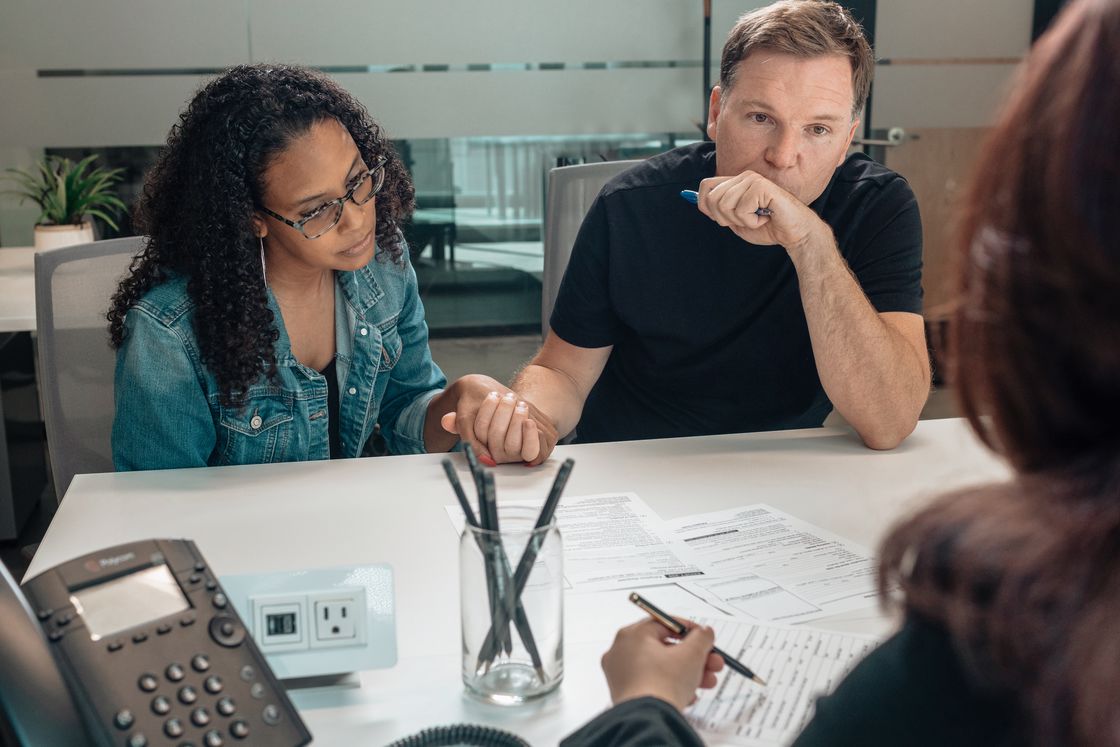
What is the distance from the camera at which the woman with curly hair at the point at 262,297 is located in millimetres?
1477

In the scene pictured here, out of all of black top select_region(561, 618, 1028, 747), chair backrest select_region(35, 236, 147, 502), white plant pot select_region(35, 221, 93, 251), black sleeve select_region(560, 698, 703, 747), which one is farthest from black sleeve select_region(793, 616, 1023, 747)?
white plant pot select_region(35, 221, 93, 251)

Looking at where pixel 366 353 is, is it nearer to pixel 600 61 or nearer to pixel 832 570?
pixel 832 570

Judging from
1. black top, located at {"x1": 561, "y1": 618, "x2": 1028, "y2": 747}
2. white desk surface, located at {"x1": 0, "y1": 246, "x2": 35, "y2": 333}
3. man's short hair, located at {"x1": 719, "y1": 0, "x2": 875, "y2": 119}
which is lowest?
white desk surface, located at {"x1": 0, "y1": 246, "x2": 35, "y2": 333}

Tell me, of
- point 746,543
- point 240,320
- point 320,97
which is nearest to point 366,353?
point 240,320

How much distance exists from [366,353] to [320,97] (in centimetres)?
40

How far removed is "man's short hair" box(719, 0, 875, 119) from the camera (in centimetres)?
164

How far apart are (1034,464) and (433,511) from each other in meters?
0.86

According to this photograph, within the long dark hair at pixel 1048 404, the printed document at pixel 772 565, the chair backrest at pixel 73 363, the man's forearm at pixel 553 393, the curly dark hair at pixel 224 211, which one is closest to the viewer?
the long dark hair at pixel 1048 404

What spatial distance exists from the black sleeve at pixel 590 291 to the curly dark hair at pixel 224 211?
456 millimetres

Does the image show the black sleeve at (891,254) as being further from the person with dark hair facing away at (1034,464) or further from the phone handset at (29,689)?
the phone handset at (29,689)

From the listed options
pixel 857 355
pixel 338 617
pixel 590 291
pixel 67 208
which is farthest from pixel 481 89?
pixel 338 617

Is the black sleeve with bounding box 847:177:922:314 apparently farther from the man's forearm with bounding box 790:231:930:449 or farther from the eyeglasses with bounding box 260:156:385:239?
the eyeglasses with bounding box 260:156:385:239

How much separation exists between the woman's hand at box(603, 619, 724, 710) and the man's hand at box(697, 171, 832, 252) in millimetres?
846

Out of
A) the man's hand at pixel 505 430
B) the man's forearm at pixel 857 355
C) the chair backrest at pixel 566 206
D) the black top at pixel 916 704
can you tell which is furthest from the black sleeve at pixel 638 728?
the chair backrest at pixel 566 206
